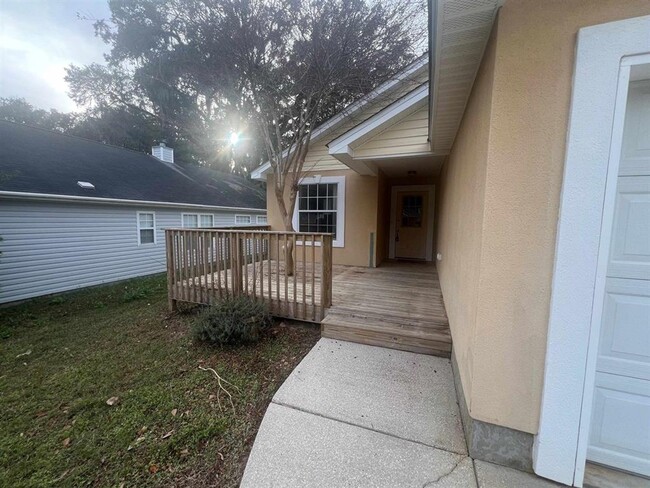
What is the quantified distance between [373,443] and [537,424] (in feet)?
3.45

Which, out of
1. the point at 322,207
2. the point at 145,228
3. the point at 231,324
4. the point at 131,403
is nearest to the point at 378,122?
the point at 322,207

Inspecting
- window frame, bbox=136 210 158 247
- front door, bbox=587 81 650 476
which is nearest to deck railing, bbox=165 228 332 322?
front door, bbox=587 81 650 476

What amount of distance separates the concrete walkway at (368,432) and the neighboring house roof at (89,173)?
8.13m

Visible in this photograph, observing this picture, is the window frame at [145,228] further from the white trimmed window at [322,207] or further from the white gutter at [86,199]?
the white trimmed window at [322,207]

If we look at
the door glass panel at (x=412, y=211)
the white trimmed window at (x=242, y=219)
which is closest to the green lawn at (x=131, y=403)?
the door glass panel at (x=412, y=211)

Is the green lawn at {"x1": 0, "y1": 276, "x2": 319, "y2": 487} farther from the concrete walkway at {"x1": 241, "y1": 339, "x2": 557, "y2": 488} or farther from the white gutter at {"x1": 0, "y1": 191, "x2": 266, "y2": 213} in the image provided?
the white gutter at {"x1": 0, "y1": 191, "x2": 266, "y2": 213}

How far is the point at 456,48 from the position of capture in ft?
6.47

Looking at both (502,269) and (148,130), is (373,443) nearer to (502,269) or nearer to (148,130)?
(502,269)

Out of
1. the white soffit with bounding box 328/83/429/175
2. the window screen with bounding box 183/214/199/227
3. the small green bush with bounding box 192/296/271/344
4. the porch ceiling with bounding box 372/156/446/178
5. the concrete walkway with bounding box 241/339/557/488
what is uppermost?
the white soffit with bounding box 328/83/429/175

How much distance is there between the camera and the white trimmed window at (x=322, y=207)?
680 cm

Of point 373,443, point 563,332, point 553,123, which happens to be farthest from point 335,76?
point 373,443

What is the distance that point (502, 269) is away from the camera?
161 cm

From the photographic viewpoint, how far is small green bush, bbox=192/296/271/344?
3398 mm

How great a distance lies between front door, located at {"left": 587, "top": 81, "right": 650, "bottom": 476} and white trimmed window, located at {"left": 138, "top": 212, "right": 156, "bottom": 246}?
1089 centimetres
